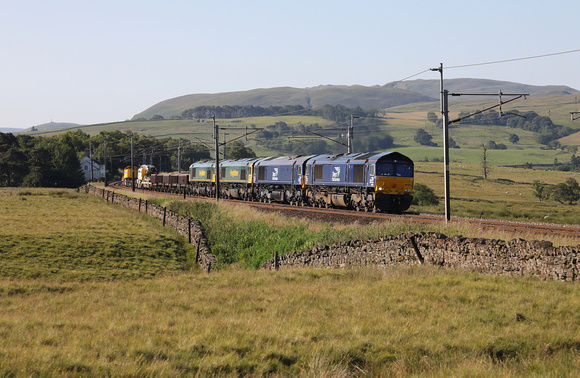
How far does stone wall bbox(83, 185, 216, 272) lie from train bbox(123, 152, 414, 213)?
11155 mm

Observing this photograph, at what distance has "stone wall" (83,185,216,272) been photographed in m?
29.5

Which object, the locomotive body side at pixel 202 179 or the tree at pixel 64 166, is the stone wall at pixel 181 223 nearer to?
the locomotive body side at pixel 202 179

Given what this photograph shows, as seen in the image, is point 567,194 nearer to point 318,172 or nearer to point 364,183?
point 318,172

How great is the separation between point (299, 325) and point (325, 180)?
3337 centimetres

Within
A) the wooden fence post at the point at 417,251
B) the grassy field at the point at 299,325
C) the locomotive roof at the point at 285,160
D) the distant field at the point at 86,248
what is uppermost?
the locomotive roof at the point at 285,160

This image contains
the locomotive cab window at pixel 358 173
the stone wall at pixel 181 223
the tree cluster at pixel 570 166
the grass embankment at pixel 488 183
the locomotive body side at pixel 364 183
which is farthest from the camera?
the tree cluster at pixel 570 166

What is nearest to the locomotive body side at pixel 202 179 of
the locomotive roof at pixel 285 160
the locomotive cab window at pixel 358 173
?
the locomotive roof at pixel 285 160

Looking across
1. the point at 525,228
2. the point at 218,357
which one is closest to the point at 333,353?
the point at 218,357

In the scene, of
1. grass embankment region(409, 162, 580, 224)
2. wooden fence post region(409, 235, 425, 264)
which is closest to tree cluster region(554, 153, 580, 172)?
grass embankment region(409, 162, 580, 224)

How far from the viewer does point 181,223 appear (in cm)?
4053

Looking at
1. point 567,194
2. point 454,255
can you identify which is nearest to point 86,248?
point 454,255

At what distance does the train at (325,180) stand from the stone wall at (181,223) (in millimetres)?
11155

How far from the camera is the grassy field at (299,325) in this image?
9.20 meters

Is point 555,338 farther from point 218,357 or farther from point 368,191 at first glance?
point 368,191
